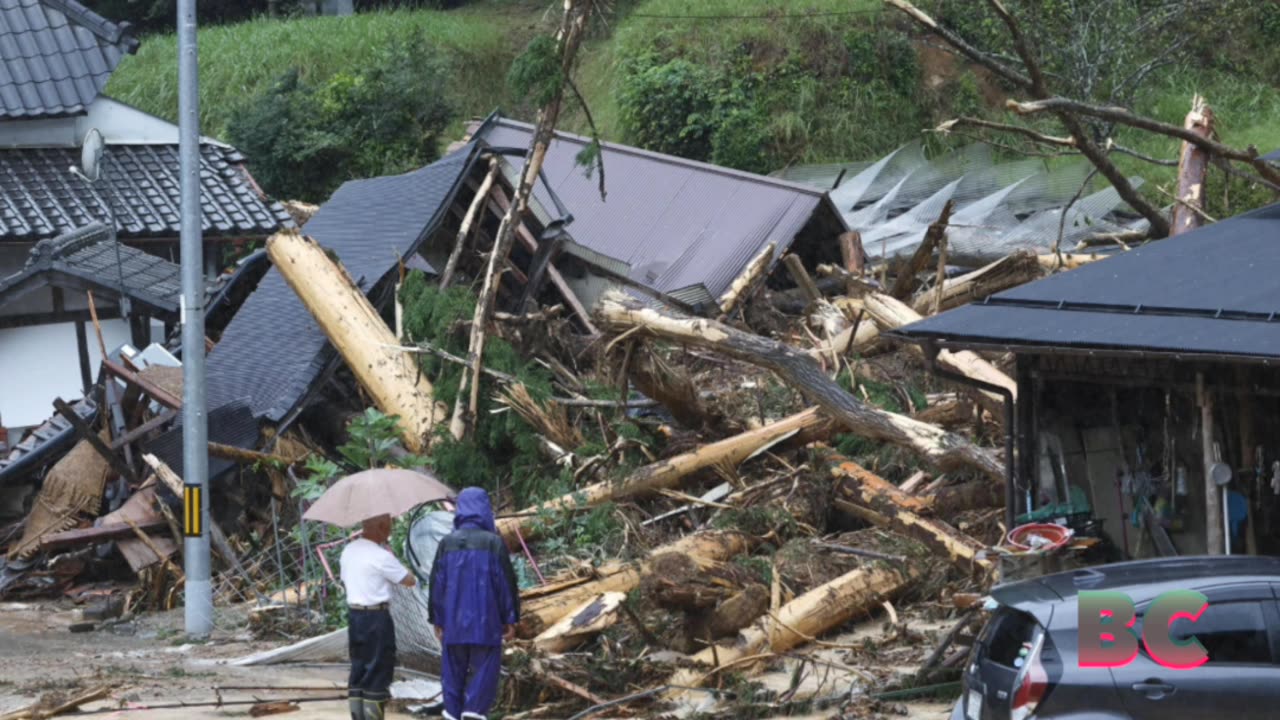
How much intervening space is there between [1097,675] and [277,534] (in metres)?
8.99

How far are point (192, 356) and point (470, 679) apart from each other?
5.56m

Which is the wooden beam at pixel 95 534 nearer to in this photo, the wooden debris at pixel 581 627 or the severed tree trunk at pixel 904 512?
the wooden debris at pixel 581 627

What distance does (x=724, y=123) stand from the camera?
28.3 metres

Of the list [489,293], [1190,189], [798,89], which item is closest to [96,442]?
[489,293]

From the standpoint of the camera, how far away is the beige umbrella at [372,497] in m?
9.52

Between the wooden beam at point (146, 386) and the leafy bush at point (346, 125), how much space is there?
1427 centimetres

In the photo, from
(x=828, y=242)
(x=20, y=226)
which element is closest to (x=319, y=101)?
(x=20, y=226)

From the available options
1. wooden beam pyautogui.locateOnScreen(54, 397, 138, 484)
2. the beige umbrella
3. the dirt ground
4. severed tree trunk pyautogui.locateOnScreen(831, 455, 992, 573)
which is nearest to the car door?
the dirt ground

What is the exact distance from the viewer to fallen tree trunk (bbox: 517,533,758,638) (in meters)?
10.8

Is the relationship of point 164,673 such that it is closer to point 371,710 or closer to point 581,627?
point 371,710

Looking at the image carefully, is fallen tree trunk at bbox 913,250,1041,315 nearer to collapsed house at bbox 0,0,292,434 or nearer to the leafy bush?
collapsed house at bbox 0,0,292,434

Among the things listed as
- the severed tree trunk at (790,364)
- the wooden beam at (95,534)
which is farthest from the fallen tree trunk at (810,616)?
the wooden beam at (95,534)

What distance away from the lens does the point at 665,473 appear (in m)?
13.3

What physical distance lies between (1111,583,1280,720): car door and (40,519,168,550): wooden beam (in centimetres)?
1104
